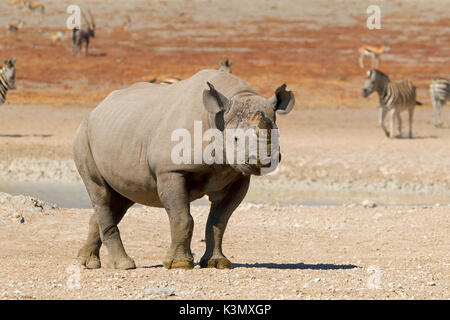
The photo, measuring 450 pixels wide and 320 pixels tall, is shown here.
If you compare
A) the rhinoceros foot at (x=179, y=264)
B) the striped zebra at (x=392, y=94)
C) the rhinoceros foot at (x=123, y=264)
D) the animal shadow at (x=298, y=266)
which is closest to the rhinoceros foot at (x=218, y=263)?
the rhinoceros foot at (x=179, y=264)

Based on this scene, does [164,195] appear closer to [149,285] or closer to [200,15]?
[149,285]

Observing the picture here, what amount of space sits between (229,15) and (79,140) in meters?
52.3

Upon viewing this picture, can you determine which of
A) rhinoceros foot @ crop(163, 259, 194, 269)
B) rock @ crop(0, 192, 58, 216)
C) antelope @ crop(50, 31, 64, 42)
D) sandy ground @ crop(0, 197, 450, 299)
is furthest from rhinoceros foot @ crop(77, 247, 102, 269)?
antelope @ crop(50, 31, 64, 42)

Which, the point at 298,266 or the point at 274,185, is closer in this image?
the point at 298,266

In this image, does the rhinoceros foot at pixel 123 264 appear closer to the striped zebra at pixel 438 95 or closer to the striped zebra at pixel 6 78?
the striped zebra at pixel 6 78

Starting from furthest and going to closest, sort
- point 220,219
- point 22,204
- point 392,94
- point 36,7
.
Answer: point 36,7, point 392,94, point 22,204, point 220,219

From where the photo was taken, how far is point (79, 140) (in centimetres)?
855

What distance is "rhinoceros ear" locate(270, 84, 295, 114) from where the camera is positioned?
7.37m

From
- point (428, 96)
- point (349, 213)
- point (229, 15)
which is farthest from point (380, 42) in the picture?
point (349, 213)

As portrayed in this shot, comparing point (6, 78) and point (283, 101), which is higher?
point (283, 101)

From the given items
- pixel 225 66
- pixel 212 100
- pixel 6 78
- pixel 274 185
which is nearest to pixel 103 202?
pixel 212 100

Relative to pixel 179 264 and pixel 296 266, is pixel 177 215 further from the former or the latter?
pixel 296 266

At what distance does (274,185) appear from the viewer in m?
17.6

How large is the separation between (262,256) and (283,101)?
3138 millimetres
